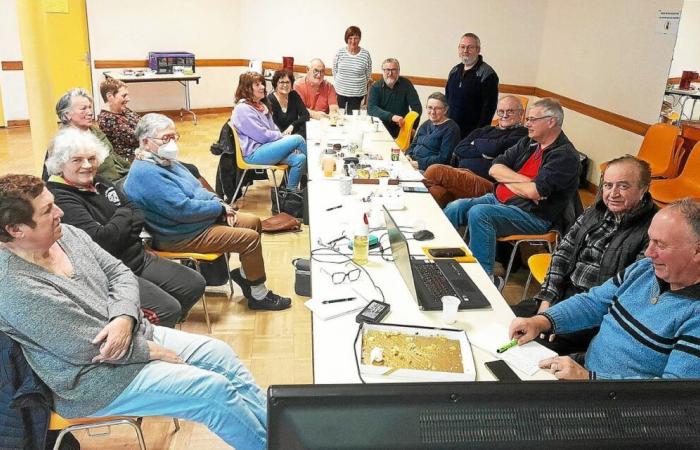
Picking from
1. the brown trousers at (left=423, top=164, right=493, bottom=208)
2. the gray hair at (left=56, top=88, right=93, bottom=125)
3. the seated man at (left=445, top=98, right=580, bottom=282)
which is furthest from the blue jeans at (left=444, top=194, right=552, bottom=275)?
the gray hair at (left=56, top=88, right=93, bottom=125)

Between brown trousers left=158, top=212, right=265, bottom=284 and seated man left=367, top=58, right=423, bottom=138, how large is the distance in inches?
124

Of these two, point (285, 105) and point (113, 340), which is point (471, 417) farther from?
point (285, 105)

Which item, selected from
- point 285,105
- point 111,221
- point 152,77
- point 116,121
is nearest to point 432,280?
point 111,221

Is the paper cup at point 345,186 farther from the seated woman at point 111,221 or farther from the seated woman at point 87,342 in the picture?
the seated woman at point 87,342

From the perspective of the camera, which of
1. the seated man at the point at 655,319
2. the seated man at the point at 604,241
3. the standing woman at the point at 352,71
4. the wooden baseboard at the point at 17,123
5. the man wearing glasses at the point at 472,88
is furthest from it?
the wooden baseboard at the point at 17,123

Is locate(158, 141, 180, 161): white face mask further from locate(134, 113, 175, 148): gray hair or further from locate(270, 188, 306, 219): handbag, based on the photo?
locate(270, 188, 306, 219): handbag

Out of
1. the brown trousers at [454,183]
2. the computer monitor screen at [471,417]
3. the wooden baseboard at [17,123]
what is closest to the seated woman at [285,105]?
the brown trousers at [454,183]

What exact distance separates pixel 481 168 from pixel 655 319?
9.60 feet

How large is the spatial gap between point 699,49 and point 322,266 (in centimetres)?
466

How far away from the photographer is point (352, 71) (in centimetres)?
678

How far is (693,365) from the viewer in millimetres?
1637

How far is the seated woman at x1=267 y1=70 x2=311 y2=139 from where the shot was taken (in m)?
5.80

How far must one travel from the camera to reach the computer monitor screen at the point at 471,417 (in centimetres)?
64

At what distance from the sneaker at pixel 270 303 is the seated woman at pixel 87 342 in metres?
1.35
